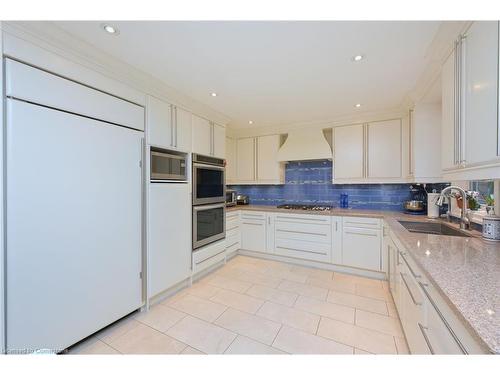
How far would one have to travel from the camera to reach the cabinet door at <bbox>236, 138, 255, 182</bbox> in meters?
3.78

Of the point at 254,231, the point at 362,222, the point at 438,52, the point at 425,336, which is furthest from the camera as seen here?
the point at 254,231

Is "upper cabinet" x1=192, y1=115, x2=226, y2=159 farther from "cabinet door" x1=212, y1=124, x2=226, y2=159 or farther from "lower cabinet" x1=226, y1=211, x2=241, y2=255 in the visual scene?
"lower cabinet" x1=226, y1=211, x2=241, y2=255

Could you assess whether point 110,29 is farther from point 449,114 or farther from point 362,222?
point 362,222

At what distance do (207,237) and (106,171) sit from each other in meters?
1.48

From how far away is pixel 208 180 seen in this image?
9.08ft

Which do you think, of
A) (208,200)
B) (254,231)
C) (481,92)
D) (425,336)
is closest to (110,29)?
(208,200)

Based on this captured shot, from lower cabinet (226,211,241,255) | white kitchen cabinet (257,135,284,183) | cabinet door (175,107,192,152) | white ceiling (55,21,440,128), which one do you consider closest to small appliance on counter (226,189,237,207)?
lower cabinet (226,211,241,255)

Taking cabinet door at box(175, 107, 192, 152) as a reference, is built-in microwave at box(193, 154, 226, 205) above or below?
below

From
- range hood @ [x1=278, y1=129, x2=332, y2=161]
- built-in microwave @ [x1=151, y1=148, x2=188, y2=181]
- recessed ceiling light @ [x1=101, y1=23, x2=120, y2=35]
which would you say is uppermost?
recessed ceiling light @ [x1=101, y1=23, x2=120, y2=35]

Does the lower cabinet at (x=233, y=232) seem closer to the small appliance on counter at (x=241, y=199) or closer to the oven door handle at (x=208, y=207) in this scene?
the oven door handle at (x=208, y=207)

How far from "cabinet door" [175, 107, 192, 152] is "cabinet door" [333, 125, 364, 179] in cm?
214

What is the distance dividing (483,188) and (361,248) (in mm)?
1336

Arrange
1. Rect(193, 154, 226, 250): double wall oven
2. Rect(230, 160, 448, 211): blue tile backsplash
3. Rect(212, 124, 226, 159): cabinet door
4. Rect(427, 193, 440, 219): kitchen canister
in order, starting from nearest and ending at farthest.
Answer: Rect(427, 193, 440, 219): kitchen canister < Rect(193, 154, 226, 250): double wall oven < Rect(212, 124, 226, 159): cabinet door < Rect(230, 160, 448, 211): blue tile backsplash
